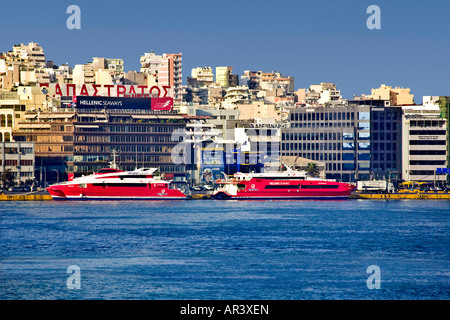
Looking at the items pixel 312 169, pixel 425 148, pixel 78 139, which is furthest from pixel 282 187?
pixel 78 139

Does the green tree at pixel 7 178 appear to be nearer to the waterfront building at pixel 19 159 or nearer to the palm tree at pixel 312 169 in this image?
the waterfront building at pixel 19 159

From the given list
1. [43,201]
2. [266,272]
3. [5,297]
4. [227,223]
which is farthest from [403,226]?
[43,201]

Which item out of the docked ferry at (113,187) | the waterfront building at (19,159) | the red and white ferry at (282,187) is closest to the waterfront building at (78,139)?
the waterfront building at (19,159)

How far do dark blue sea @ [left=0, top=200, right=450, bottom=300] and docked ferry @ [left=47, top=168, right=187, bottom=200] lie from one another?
2690 centimetres

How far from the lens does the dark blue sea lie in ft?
186

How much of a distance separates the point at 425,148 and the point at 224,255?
419 ft

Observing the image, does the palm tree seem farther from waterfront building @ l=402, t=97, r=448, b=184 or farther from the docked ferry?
the docked ferry

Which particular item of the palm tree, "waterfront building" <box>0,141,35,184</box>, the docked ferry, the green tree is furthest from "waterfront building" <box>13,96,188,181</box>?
the docked ferry

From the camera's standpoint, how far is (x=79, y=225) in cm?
9988

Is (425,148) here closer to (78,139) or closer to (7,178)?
(78,139)

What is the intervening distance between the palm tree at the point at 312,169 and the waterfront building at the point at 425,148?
1788 centimetres
